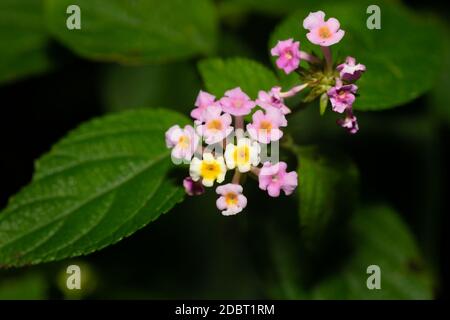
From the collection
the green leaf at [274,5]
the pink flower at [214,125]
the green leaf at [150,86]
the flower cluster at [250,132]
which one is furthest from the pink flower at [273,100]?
the green leaf at [150,86]

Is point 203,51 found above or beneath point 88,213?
above

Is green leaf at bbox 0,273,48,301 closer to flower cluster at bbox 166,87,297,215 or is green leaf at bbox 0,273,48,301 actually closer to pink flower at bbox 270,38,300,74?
flower cluster at bbox 166,87,297,215

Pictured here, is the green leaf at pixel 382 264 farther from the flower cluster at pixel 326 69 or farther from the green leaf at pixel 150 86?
the green leaf at pixel 150 86

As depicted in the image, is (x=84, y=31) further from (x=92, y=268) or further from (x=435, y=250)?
(x=435, y=250)

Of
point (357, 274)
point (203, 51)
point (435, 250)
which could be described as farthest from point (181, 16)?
point (435, 250)

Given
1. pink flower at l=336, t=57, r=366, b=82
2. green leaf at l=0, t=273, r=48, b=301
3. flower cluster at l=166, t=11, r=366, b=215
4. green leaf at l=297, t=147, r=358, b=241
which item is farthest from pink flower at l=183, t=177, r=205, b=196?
green leaf at l=0, t=273, r=48, b=301

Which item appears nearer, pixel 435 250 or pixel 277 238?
pixel 277 238

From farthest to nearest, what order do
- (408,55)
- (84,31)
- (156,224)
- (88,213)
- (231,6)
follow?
1. (156,224)
2. (231,6)
3. (84,31)
4. (408,55)
5. (88,213)

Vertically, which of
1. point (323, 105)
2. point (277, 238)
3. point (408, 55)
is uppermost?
point (408, 55)
